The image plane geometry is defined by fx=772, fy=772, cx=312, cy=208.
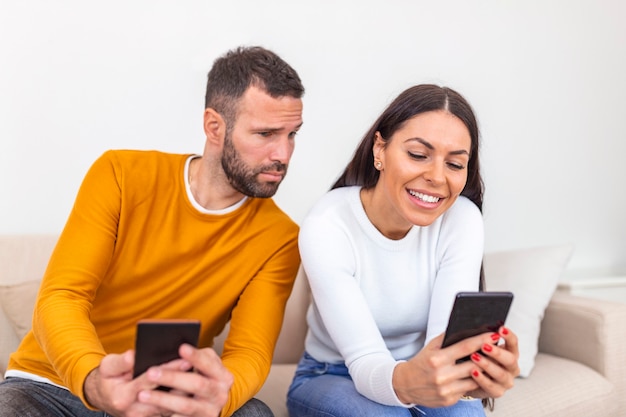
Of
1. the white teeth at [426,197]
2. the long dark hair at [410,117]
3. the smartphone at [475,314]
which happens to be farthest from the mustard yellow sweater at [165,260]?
the smartphone at [475,314]

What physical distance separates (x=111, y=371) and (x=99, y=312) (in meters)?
0.46

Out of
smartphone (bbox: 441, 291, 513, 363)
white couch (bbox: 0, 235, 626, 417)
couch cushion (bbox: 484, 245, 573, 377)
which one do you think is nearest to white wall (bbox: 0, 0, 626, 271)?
white couch (bbox: 0, 235, 626, 417)

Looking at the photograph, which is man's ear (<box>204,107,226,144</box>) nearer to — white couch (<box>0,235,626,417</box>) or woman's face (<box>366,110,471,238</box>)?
woman's face (<box>366,110,471,238</box>)

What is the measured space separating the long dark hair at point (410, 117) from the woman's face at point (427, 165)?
0.02 m

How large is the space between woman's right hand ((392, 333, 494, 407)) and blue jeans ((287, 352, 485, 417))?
98mm

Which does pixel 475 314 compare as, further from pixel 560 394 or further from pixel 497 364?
pixel 560 394

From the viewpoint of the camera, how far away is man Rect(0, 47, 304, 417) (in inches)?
65.4

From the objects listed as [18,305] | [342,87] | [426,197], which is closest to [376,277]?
[426,197]

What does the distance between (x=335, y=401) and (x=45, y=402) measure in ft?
2.03

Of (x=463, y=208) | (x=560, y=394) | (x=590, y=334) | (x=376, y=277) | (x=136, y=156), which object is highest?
(x=136, y=156)

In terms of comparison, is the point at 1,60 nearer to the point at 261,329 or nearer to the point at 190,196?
the point at 190,196

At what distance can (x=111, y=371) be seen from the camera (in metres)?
1.35

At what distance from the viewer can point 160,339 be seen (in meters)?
1.26

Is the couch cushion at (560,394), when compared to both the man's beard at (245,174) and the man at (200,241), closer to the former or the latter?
the man at (200,241)
